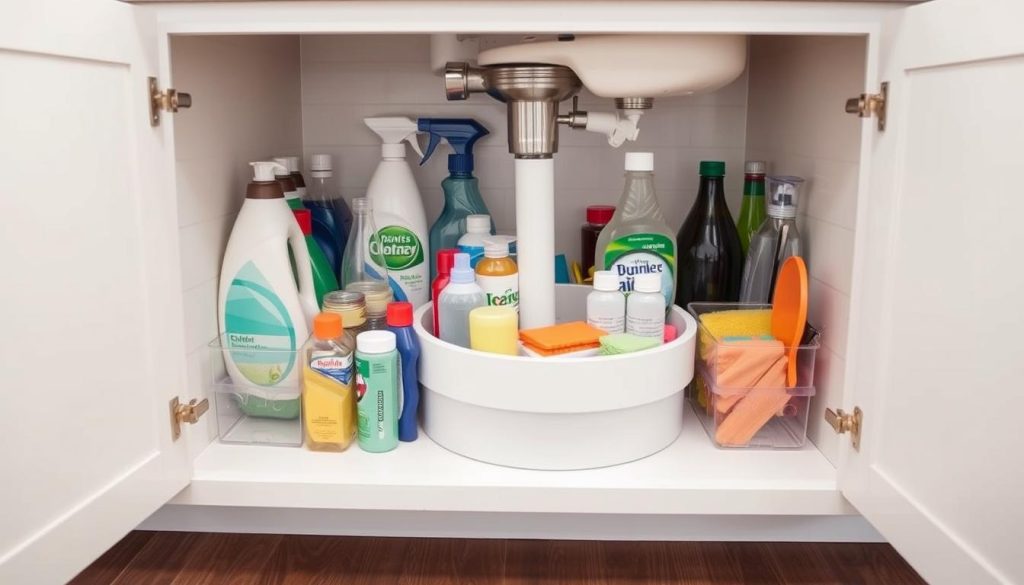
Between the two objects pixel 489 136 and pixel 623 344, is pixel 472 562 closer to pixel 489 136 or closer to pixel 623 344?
pixel 623 344

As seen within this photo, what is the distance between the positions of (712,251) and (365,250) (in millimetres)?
522

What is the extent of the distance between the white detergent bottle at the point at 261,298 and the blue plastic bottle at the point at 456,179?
0.32m

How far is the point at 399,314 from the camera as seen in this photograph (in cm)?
105

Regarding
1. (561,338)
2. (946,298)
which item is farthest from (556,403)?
(946,298)

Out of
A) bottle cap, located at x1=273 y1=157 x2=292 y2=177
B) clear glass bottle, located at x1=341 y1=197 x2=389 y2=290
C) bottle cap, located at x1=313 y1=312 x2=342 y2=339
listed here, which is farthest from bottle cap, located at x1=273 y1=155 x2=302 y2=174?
bottle cap, located at x1=313 y1=312 x2=342 y2=339

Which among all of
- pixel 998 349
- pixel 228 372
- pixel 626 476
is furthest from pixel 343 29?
pixel 998 349

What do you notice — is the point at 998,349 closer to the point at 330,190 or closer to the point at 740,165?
the point at 740,165

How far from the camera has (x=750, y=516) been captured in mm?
1084

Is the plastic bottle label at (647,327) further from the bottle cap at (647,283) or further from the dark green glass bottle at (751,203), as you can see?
the dark green glass bottle at (751,203)

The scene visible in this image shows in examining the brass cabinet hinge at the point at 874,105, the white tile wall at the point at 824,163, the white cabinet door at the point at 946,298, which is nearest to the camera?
the white cabinet door at the point at 946,298

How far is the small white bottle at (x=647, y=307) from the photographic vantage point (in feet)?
3.52

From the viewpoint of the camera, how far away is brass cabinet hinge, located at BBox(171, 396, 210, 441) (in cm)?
94

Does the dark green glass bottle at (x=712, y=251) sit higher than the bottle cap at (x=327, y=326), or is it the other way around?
the dark green glass bottle at (x=712, y=251)

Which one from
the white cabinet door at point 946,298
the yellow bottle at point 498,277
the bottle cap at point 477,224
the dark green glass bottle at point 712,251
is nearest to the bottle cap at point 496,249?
the yellow bottle at point 498,277
